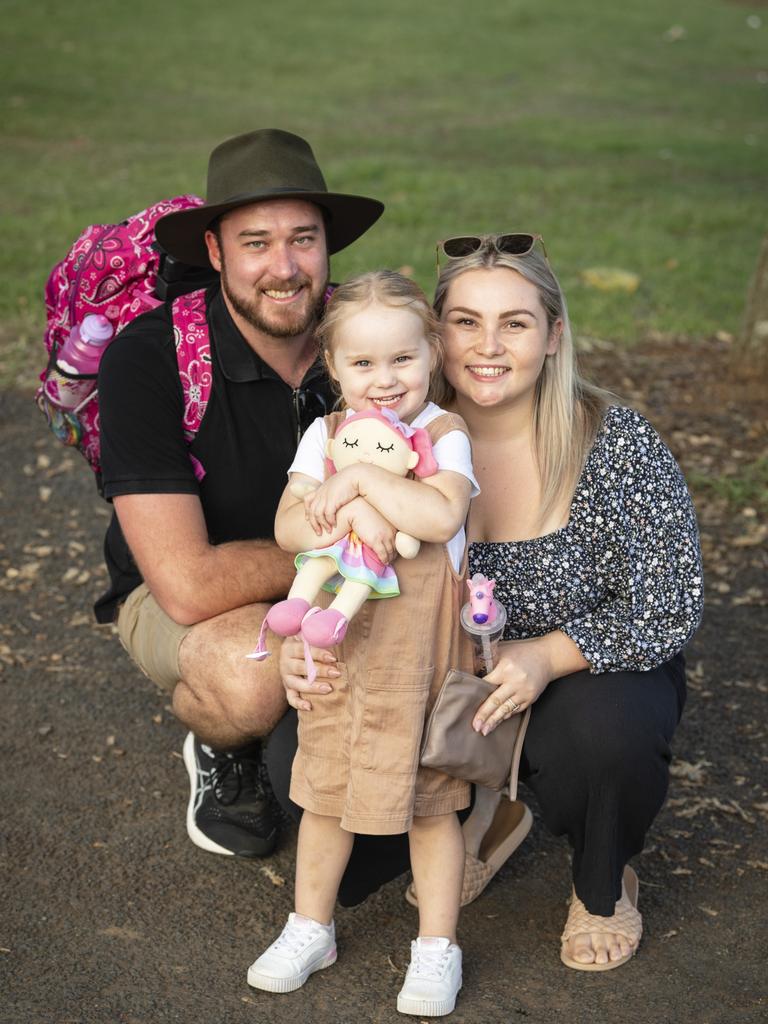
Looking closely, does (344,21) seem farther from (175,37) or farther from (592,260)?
(592,260)

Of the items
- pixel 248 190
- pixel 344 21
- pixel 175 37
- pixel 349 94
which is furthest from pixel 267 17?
pixel 248 190

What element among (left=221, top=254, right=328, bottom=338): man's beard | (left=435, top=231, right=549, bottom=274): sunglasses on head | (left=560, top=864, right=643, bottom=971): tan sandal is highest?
(left=435, top=231, right=549, bottom=274): sunglasses on head

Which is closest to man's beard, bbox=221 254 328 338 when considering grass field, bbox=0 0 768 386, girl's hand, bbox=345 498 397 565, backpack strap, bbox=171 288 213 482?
backpack strap, bbox=171 288 213 482

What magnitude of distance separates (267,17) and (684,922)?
23141 millimetres

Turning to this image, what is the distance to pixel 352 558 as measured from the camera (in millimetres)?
2807

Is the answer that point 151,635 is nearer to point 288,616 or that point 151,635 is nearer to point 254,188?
point 288,616

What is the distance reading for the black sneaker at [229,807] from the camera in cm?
361

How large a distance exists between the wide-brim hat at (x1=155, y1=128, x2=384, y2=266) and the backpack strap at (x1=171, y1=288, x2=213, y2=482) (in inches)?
9.6

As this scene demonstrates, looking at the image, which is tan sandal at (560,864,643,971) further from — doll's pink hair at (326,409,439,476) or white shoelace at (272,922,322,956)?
doll's pink hair at (326,409,439,476)

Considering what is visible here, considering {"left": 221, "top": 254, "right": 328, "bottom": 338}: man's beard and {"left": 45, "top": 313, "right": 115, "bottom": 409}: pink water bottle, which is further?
{"left": 45, "top": 313, "right": 115, "bottom": 409}: pink water bottle

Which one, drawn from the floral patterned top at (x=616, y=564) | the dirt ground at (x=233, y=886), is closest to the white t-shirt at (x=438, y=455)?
the floral patterned top at (x=616, y=564)

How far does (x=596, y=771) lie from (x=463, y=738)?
339mm

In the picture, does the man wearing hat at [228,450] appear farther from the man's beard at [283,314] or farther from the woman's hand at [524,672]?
the woman's hand at [524,672]

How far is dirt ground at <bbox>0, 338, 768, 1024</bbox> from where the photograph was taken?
2979mm
